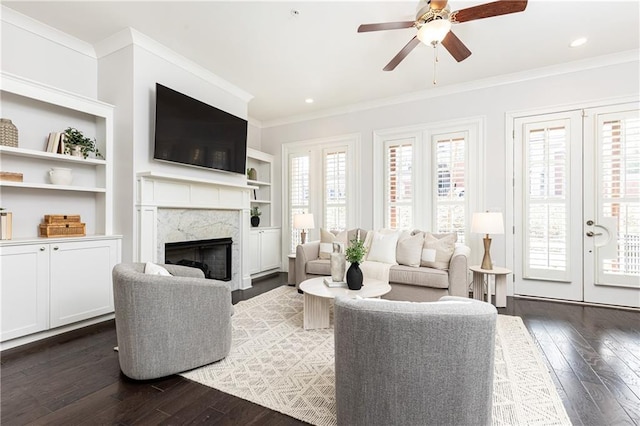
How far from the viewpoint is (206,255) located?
14.7 feet

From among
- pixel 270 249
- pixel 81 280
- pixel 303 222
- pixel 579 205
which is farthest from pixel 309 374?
pixel 579 205

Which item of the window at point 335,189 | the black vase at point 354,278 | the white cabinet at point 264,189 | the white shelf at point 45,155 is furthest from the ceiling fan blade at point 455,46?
the white cabinet at point 264,189

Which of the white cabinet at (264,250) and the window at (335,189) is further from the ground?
the window at (335,189)

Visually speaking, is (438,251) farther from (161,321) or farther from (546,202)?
(161,321)

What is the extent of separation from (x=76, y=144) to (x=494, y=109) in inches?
208

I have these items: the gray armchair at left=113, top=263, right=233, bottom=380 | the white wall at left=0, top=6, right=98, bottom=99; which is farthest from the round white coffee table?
the white wall at left=0, top=6, right=98, bottom=99

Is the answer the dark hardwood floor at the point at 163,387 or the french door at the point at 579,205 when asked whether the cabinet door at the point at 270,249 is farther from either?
the french door at the point at 579,205

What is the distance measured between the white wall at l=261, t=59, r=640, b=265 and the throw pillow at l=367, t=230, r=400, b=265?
1.02 meters

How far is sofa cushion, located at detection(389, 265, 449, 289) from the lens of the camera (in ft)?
11.5

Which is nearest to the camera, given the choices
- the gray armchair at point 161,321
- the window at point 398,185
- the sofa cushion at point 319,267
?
the gray armchair at point 161,321

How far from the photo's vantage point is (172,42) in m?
3.49

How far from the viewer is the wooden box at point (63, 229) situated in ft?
9.88

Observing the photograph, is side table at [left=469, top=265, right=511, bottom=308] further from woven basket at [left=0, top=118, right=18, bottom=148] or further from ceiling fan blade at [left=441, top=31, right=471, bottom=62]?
woven basket at [left=0, top=118, right=18, bottom=148]

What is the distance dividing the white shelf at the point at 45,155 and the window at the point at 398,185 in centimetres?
396
